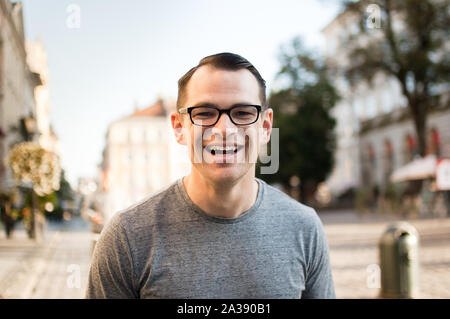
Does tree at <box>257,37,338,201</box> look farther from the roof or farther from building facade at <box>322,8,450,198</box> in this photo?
the roof

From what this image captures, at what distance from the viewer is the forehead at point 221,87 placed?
1.45m

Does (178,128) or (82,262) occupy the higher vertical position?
(178,128)

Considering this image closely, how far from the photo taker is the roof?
1.89 metres

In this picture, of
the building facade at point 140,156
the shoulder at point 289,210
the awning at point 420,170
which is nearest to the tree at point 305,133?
the awning at point 420,170

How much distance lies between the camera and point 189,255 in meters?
1.50

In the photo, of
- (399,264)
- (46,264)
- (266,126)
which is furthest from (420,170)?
(266,126)

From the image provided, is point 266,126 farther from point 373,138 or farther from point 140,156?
point 373,138

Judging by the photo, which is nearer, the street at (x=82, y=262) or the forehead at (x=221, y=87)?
the forehead at (x=221, y=87)

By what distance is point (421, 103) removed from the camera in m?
19.8

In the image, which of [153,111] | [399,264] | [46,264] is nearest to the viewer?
[153,111]

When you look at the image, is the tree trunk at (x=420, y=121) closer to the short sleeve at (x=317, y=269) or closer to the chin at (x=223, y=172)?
the short sleeve at (x=317, y=269)

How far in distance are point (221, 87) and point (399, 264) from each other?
415cm

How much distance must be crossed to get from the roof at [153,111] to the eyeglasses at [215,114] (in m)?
0.44

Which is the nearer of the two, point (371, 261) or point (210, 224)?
point (210, 224)
